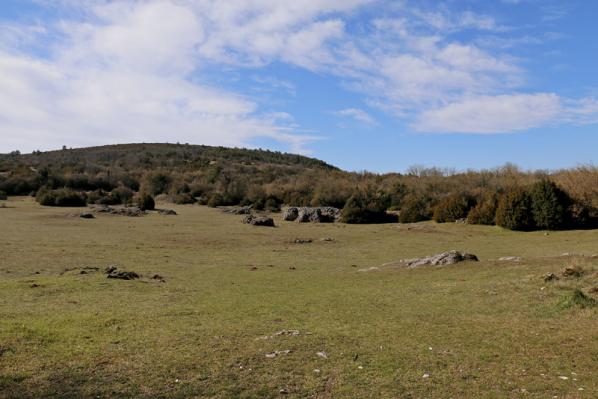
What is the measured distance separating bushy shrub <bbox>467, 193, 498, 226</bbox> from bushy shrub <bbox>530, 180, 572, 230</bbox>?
372 cm

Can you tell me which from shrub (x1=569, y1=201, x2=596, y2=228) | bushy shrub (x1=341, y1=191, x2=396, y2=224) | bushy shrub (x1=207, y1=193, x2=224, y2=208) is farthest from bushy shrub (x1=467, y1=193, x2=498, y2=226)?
bushy shrub (x1=207, y1=193, x2=224, y2=208)

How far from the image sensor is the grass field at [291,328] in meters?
6.15

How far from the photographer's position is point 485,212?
36719 millimetres

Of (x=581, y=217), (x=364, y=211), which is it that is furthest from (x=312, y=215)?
(x=581, y=217)

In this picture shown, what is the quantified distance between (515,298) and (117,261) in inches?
541

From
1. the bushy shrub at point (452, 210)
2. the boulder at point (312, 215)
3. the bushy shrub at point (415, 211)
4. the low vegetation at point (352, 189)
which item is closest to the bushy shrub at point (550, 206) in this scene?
the low vegetation at point (352, 189)

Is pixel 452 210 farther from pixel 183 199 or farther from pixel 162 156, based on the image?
pixel 162 156

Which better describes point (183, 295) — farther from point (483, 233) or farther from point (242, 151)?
point (242, 151)

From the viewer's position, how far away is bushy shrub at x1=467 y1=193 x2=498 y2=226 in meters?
36.7

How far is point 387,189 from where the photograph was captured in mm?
54188

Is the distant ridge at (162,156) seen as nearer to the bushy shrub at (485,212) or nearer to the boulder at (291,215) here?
the boulder at (291,215)

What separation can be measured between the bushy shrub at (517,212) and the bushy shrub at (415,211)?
803 cm

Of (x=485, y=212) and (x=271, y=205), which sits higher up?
(x=271, y=205)

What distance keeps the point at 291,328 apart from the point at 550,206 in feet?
91.2
